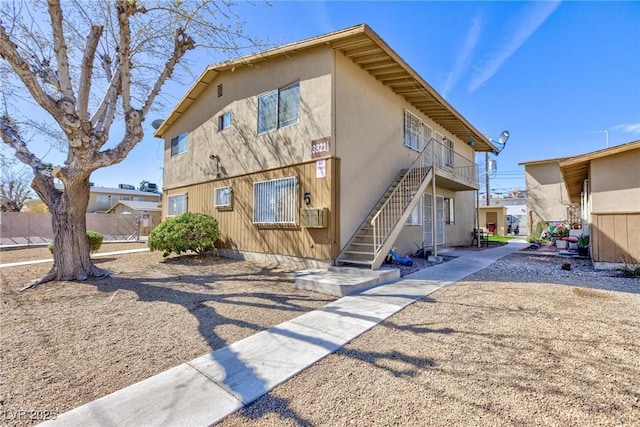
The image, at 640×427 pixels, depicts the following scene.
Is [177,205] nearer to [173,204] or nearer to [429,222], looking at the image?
[173,204]

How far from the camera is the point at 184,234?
9219 millimetres

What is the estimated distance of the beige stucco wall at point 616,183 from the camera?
7707 millimetres

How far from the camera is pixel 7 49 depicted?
5.12 metres

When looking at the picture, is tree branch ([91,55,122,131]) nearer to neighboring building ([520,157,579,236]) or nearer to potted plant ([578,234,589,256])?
potted plant ([578,234,589,256])

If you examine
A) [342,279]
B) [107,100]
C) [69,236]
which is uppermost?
[107,100]

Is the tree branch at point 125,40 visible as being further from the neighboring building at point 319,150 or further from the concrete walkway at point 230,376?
the concrete walkway at point 230,376

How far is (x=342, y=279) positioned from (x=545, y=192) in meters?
23.1

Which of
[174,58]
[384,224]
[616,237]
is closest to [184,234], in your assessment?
[174,58]

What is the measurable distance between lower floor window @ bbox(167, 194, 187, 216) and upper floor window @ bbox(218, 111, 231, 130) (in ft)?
12.3

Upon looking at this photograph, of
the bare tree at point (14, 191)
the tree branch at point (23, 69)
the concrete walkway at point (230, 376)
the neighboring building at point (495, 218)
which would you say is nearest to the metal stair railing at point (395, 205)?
the concrete walkway at point (230, 376)

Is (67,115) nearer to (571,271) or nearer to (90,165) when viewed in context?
(90,165)

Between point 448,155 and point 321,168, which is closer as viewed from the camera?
point 321,168

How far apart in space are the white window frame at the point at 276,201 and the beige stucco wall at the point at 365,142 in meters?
1.47

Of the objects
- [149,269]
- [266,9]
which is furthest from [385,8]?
[149,269]
